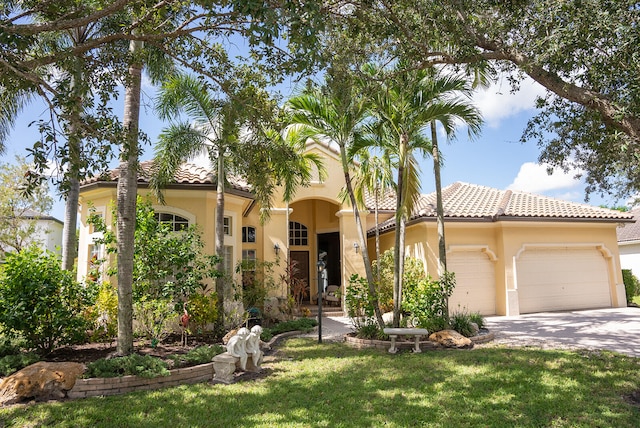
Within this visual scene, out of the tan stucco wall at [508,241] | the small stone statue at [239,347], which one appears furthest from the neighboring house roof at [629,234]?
the small stone statue at [239,347]

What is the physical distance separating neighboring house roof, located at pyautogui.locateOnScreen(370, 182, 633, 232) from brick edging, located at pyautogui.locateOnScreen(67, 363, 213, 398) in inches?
424

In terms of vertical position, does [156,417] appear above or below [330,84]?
below

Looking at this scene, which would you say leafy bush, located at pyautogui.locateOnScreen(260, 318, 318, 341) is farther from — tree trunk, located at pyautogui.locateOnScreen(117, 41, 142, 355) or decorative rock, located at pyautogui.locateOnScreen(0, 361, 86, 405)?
decorative rock, located at pyautogui.locateOnScreen(0, 361, 86, 405)

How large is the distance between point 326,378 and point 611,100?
6.49m

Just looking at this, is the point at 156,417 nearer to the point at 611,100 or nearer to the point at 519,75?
the point at 611,100

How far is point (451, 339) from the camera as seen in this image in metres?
10.1

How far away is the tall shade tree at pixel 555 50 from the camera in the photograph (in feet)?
19.3

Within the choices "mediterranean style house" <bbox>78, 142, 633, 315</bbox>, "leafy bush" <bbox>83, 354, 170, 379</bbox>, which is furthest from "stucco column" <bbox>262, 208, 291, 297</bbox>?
"leafy bush" <bbox>83, 354, 170, 379</bbox>

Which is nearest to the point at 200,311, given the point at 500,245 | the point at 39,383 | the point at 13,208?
the point at 39,383

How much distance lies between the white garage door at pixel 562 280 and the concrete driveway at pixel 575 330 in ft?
2.03

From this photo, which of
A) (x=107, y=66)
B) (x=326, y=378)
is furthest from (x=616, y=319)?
(x=107, y=66)

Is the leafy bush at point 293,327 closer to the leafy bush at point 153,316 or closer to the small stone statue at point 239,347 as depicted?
the leafy bush at point 153,316

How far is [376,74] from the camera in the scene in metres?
9.37

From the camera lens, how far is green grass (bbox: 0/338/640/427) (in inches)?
217
